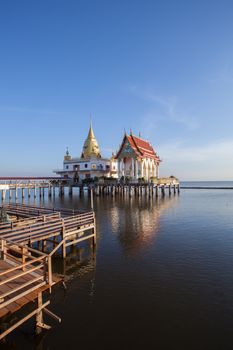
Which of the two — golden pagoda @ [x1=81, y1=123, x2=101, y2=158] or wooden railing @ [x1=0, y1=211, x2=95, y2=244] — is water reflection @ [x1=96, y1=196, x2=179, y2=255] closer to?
wooden railing @ [x1=0, y1=211, x2=95, y2=244]

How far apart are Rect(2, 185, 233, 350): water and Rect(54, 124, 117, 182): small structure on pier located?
38632mm

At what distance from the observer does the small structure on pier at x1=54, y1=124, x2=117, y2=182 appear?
2120 inches

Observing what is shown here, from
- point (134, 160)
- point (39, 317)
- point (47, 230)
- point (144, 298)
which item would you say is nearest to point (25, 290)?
point (39, 317)

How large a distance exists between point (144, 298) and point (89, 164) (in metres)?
46.5

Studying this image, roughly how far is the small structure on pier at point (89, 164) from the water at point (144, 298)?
38.6 meters

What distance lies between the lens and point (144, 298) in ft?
27.9

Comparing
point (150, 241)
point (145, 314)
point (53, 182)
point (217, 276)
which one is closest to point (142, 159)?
point (53, 182)

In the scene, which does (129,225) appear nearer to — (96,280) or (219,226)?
(219,226)

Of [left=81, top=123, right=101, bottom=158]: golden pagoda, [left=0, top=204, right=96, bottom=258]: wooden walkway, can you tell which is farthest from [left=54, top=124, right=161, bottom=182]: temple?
[left=0, top=204, right=96, bottom=258]: wooden walkway

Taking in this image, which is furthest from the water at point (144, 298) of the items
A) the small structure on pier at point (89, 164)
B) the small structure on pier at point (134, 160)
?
the small structure on pier at point (89, 164)

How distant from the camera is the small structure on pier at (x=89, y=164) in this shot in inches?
2120

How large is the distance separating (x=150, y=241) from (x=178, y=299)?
7391 millimetres

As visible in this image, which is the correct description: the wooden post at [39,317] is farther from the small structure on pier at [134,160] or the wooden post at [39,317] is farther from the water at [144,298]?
the small structure on pier at [134,160]

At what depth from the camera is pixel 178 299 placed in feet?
27.7
